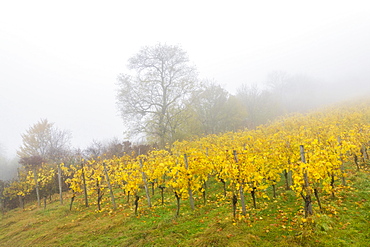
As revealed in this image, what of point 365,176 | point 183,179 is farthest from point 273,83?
point 183,179

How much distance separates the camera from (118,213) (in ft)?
32.6

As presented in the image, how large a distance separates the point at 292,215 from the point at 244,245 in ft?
8.39

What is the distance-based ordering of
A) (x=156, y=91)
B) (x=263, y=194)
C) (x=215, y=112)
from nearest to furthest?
(x=263, y=194), (x=156, y=91), (x=215, y=112)

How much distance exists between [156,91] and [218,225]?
1914 centimetres

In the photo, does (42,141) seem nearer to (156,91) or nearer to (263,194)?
(156,91)

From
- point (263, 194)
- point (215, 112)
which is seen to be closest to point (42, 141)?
point (215, 112)

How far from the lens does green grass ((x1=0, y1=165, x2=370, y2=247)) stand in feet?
17.4

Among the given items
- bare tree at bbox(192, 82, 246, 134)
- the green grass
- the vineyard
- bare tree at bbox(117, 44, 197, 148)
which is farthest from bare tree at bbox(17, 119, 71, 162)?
the vineyard

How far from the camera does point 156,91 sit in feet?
A: 76.9

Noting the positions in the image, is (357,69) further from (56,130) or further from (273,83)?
(56,130)

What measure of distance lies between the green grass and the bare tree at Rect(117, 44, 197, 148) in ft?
43.4

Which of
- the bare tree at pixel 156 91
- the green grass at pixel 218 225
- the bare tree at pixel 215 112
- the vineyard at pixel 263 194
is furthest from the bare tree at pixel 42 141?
the vineyard at pixel 263 194

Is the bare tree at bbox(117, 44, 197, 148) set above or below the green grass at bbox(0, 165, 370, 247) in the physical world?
above

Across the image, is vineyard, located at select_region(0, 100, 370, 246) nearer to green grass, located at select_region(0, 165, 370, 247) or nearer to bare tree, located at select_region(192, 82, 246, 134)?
green grass, located at select_region(0, 165, 370, 247)
